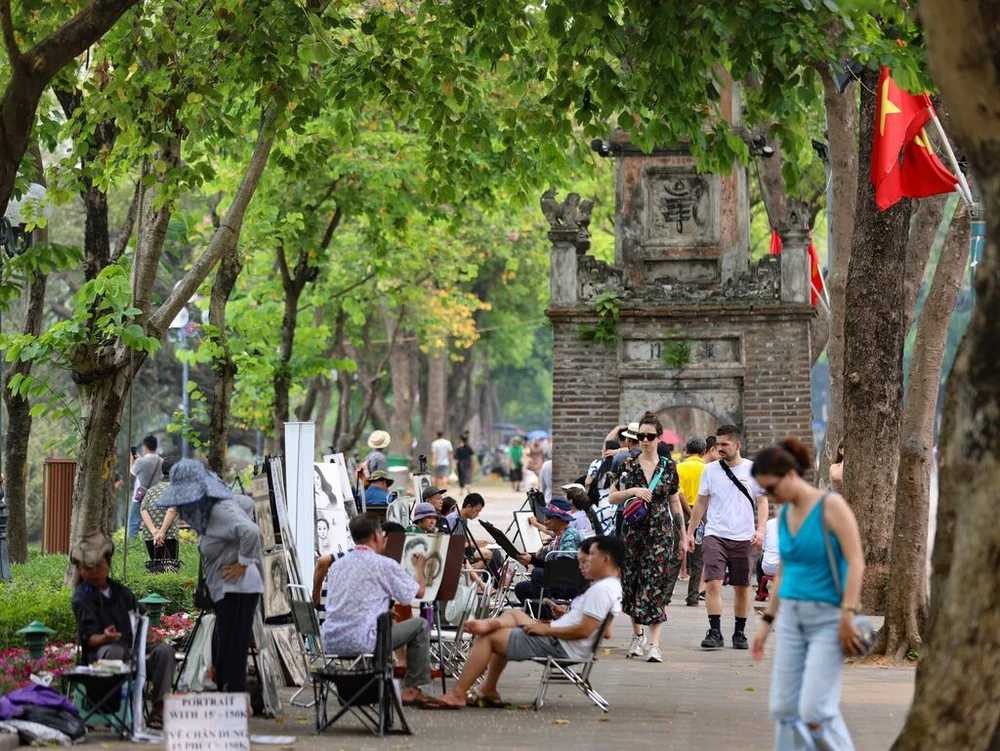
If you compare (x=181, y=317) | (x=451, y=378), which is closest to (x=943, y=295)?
(x=181, y=317)

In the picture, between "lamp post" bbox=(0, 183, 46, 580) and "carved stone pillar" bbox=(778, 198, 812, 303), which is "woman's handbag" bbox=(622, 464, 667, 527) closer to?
"lamp post" bbox=(0, 183, 46, 580)

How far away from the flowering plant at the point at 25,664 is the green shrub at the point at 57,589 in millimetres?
579

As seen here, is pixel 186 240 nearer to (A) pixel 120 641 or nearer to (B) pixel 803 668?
(A) pixel 120 641

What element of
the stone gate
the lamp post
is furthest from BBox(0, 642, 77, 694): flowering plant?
the stone gate

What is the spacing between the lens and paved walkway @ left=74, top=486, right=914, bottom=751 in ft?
34.1

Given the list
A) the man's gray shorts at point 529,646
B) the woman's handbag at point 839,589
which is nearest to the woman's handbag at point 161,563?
the man's gray shorts at point 529,646

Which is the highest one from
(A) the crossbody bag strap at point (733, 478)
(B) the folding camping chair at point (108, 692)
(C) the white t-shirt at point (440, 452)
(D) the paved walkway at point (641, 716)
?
(C) the white t-shirt at point (440, 452)

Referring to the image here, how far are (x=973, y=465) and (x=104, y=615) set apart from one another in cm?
536

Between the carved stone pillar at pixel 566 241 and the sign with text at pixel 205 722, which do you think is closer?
the sign with text at pixel 205 722

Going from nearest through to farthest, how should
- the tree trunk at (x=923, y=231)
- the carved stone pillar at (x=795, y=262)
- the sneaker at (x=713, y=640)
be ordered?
the sneaker at (x=713, y=640)
the tree trunk at (x=923, y=231)
the carved stone pillar at (x=795, y=262)

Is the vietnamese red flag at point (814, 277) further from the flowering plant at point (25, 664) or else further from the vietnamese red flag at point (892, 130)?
the flowering plant at point (25, 664)

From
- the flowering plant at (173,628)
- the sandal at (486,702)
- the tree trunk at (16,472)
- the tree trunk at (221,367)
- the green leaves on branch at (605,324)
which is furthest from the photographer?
the green leaves on branch at (605,324)

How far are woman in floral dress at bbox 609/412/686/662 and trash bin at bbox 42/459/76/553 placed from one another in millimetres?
10332

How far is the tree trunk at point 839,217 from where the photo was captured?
800 inches
